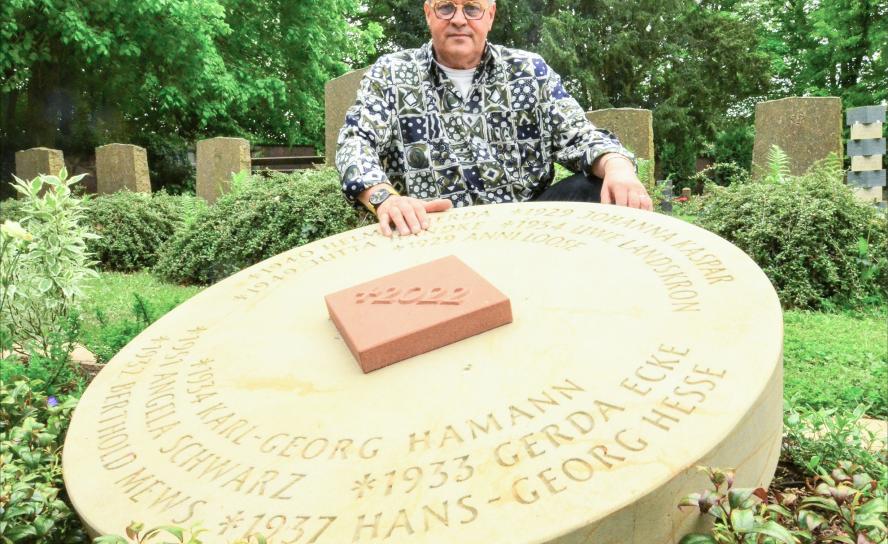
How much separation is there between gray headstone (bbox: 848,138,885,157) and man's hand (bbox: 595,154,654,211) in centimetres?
705

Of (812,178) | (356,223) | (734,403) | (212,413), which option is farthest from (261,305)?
(812,178)

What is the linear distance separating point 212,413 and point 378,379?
1.30ft

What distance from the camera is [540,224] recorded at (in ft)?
7.59

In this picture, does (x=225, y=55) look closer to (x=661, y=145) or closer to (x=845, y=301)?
(x=661, y=145)

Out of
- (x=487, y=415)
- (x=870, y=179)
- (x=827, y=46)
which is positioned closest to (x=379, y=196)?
(x=487, y=415)

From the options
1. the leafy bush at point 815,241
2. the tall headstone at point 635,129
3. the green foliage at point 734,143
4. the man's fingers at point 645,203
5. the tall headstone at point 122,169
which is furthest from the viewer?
the green foliage at point 734,143

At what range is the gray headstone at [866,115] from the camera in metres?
8.24

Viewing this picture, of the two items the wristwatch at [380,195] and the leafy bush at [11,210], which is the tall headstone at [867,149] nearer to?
the wristwatch at [380,195]

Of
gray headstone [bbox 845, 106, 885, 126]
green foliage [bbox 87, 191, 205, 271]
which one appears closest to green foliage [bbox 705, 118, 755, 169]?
gray headstone [bbox 845, 106, 885, 126]

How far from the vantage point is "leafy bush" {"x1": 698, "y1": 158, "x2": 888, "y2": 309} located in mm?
4816

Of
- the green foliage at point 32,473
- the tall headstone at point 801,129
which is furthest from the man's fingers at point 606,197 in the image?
the tall headstone at point 801,129

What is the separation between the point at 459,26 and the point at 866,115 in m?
7.36

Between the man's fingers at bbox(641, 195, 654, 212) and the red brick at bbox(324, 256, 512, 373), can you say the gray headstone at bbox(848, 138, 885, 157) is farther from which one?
the red brick at bbox(324, 256, 512, 373)

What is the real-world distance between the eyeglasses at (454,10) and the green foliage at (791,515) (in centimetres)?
212
